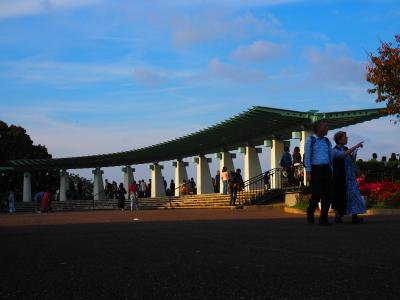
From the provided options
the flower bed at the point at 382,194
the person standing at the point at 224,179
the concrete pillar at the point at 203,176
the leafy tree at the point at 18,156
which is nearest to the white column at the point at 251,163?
the person standing at the point at 224,179

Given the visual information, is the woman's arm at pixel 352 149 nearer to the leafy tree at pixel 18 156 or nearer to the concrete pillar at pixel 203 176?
the concrete pillar at pixel 203 176

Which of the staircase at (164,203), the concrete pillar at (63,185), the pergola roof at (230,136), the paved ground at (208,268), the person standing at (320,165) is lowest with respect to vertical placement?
the paved ground at (208,268)

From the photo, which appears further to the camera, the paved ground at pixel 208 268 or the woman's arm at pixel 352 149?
the woman's arm at pixel 352 149

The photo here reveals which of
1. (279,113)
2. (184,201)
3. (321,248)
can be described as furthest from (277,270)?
(184,201)

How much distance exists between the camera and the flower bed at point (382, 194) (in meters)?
18.2

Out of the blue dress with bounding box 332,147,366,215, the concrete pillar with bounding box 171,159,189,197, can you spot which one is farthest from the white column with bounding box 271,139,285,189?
the blue dress with bounding box 332,147,366,215

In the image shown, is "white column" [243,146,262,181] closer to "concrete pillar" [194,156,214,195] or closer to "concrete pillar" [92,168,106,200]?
"concrete pillar" [194,156,214,195]

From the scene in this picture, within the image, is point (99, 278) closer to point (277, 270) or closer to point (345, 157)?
point (277, 270)

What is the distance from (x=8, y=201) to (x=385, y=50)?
1007 inches

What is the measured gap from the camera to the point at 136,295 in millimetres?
4387

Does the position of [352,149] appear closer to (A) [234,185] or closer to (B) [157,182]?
(A) [234,185]

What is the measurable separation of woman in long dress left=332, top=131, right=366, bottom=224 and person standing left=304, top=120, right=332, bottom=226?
1.88 feet

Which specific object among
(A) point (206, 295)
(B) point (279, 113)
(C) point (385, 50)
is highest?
(C) point (385, 50)

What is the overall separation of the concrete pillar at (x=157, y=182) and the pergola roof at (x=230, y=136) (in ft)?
1.99
